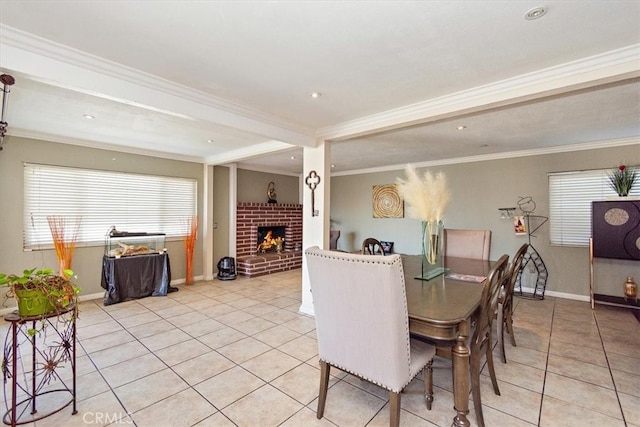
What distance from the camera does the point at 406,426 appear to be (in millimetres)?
1730

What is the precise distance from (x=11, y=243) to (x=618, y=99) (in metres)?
6.83

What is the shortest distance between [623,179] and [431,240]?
332 centimetres

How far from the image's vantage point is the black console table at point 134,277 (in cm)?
409

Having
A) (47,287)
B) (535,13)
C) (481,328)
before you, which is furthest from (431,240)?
(47,287)

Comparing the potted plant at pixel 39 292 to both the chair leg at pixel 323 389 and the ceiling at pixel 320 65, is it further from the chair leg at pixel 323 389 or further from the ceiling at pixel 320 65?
the chair leg at pixel 323 389

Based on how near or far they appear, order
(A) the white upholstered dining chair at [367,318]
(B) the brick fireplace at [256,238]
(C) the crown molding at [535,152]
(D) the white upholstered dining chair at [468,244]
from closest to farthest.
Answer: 1. (A) the white upholstered dining chair at [367,318]
2. (D) the white upholstered dining chair at [468,244]
3. (C) the crown molding at [535,152]
4. (B) the brick fireplace at [256,238]

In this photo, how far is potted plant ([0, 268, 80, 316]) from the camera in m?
1.62

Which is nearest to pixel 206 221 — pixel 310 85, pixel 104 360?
pixel 104 360

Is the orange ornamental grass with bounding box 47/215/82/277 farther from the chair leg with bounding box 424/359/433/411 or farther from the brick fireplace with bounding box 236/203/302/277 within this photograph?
the chair leg with bounding box 424/359/433/411

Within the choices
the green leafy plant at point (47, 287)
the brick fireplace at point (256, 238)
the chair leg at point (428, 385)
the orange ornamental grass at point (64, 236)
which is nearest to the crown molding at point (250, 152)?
the brick fireplace at point (256, 238)

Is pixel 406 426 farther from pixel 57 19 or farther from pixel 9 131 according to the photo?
pixel 9 131

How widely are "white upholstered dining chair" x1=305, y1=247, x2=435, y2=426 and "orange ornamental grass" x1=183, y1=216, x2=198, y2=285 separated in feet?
13.5

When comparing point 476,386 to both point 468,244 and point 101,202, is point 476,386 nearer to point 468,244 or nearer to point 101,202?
point 468,244

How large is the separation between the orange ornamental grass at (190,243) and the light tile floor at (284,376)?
56.8 inches
